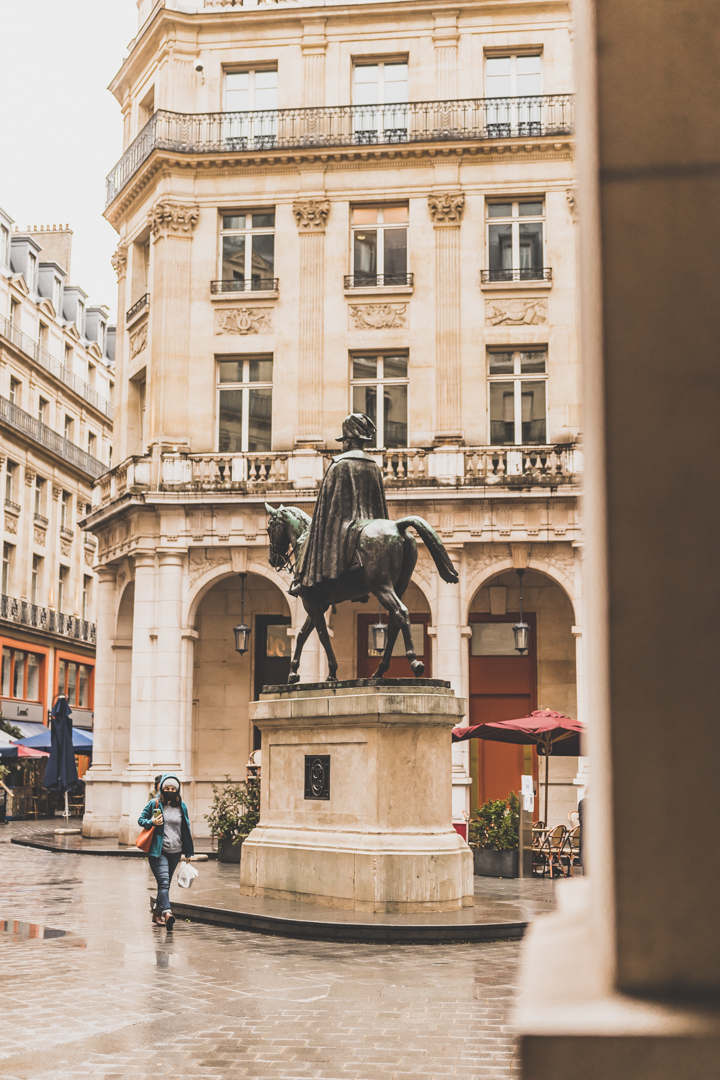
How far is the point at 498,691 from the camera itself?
28.1m

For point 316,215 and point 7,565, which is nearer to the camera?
point 316,215

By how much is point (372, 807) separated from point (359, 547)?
2.87 metres

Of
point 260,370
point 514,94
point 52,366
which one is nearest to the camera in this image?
point 260,370

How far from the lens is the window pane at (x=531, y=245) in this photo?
28281mm

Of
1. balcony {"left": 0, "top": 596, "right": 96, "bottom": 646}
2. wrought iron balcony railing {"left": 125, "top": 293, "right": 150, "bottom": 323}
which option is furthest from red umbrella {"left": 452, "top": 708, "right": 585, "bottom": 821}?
balcony {"left": 0, "top": 596, "right": 96, "bottom": 646}

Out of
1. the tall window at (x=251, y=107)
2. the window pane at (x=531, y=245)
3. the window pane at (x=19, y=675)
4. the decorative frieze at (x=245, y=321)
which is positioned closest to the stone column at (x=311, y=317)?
the decorative frieze at (x=245, y=321)

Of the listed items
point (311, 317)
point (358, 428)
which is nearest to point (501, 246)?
point (311, 317)

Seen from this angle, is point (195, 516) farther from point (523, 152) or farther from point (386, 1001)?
point (386, 1001)

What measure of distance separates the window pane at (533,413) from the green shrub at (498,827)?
1097 cm

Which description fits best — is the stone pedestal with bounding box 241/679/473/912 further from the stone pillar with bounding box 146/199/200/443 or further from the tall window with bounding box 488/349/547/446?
the stone pillar with bounding box 146/199/200/443

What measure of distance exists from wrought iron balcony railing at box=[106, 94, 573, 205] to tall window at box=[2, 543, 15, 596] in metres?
25.3

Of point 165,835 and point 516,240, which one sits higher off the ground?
point 516,240

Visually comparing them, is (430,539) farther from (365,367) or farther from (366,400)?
(365,367)

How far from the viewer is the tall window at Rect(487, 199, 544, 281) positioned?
28.2m
